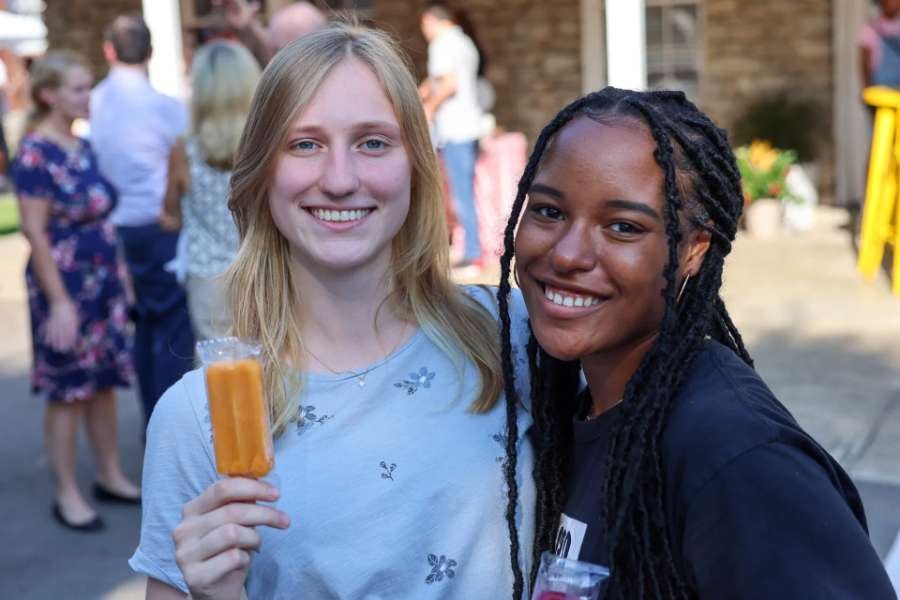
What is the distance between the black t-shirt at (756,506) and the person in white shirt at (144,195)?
429cm

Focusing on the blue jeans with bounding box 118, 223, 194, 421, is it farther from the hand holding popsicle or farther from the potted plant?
the potted plant

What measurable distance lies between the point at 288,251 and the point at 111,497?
372cm

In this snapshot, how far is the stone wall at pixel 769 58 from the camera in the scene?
1137 centimetres

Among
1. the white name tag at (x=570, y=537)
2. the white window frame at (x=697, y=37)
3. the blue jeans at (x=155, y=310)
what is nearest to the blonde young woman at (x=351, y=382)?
the white name tag at (x=570, y=537)

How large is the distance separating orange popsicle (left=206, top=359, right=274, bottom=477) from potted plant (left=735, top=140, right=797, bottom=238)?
9.12 m

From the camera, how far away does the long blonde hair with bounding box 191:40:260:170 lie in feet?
15.1

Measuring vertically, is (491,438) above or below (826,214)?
above

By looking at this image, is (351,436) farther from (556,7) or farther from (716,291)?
(556,7)

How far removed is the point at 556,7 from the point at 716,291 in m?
11.1

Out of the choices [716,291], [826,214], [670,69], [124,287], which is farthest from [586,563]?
[670,69]

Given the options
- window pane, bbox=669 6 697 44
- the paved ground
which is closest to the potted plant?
the paved ground

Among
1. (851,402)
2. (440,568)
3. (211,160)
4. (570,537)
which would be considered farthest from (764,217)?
(570,537)

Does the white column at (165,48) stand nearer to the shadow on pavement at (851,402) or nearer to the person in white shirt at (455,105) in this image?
the person in white shirt at (455,105)

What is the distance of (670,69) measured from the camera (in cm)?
1223
